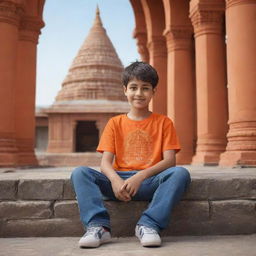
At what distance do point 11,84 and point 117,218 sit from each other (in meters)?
6.57

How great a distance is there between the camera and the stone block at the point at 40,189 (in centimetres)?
320

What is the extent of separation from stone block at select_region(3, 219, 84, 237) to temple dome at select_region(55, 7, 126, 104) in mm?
23940

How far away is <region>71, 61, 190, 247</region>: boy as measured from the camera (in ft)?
8.80

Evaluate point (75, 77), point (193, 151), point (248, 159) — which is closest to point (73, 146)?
point (75, 77)

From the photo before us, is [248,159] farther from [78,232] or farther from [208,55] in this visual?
[78,232]

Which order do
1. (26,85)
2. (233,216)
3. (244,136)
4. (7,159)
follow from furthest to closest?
(26,85), (7,159), (244,136), (233,216)

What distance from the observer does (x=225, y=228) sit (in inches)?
121

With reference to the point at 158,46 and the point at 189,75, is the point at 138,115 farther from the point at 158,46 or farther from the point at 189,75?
the point at 158,46

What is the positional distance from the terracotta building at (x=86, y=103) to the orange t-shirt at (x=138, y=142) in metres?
16.7

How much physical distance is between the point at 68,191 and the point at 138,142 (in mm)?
767

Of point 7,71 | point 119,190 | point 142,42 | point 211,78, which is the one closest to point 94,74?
point 142,42

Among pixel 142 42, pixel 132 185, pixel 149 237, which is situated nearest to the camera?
pixel 149 237

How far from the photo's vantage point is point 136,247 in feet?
8.48

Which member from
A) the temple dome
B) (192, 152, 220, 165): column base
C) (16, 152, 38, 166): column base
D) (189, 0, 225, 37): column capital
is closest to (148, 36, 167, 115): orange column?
(189, 0, 225, 37): column capital
